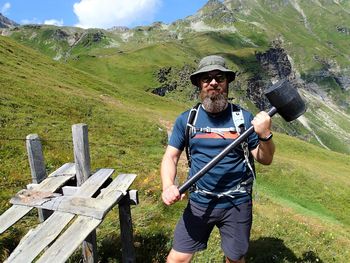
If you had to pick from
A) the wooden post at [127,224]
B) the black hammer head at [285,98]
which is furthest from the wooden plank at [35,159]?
the black hammer head at [285,98]

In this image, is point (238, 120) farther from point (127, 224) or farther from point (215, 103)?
point (127, 224)

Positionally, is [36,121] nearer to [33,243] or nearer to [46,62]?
[33,243]

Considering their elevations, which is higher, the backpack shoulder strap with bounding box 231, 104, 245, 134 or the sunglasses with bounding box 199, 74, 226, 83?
the sunglasses with bounding box 199, 74, 226, 83

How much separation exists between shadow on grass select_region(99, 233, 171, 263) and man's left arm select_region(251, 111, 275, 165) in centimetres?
366

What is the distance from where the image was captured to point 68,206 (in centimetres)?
599

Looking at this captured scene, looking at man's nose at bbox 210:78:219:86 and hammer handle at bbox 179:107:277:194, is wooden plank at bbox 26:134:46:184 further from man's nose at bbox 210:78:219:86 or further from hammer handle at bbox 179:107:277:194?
man's nose at bbox 210:78:219:86

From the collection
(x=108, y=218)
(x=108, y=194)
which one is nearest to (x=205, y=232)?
(x=108, y=194)

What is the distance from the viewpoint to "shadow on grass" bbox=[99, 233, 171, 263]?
8.28 m

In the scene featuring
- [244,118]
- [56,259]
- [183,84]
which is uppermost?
[244,118]

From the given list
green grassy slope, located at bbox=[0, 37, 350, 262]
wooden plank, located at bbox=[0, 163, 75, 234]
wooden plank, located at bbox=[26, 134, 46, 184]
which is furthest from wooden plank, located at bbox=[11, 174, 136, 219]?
green grassy slope, located at bbox=[0, 37, 350, 262]

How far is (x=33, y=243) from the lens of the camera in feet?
17.4

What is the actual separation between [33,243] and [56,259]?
53 cm

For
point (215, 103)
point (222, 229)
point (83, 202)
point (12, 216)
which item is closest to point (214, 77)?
point (215, 103)

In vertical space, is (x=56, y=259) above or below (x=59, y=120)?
above
